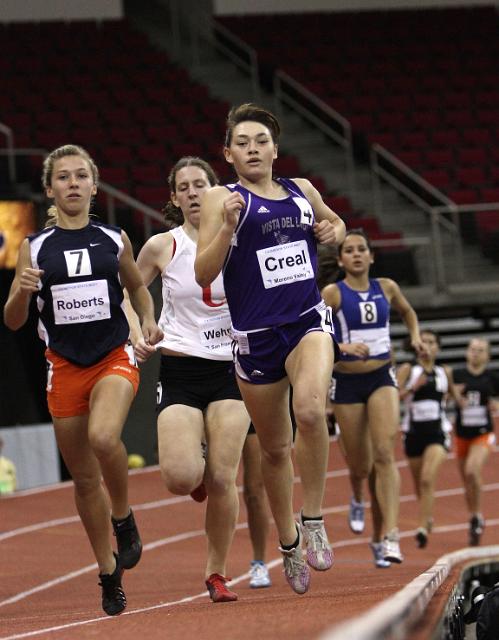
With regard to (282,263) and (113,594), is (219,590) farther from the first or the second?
(282,263)

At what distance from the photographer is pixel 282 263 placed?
579cm

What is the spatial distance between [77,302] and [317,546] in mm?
1522

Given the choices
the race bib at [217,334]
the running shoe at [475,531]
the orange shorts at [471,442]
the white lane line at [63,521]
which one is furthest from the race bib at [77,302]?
the orange shorts at [471,442]

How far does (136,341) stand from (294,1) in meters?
20.0

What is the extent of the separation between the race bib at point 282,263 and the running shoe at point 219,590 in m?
1.52

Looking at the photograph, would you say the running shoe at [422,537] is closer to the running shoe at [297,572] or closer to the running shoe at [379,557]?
the running shoe at [379,557]

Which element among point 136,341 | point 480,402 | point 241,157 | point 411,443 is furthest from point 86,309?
point 480,402

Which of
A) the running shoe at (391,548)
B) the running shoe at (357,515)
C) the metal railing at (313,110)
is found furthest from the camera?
the metal railing at (313,110)

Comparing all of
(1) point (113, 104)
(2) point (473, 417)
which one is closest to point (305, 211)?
(2) point (473, 417)

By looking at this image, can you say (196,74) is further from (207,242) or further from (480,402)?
(207,242)

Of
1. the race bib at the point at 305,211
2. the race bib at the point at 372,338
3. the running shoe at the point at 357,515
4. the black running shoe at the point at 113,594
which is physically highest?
the race bib at the point at 305,211

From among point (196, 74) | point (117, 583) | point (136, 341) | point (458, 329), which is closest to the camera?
point (117, 583)

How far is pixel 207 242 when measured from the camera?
578 centimetres

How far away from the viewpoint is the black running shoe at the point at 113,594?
598cm
